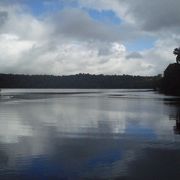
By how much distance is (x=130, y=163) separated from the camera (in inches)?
725

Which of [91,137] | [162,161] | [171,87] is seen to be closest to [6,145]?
[91,137]

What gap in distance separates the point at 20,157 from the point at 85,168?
374 centimetres

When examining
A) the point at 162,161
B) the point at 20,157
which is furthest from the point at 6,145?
the point at 162,161

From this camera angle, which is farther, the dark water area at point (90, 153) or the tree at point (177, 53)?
the tree at point (177, 53)

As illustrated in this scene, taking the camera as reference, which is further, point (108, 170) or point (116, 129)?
point (116, 129)

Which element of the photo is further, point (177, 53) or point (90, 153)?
point (177, 53)

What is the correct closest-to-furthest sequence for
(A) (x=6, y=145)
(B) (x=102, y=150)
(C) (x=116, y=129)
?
(B) (x=102, y=150) → (A) (x=6, y=145) → (C) (x=116, y=129)

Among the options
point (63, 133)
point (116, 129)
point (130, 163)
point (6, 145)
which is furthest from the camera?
point (116, 129)

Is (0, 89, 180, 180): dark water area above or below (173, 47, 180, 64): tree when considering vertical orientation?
below

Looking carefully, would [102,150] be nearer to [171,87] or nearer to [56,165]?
[56,165]

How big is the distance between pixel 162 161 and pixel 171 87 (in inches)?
4855

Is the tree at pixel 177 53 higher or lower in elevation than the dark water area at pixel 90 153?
higher

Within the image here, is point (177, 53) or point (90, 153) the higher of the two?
point (177, 53)

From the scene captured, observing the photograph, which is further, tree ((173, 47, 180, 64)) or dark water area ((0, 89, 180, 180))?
tree ((173, 47, 180, 64))
